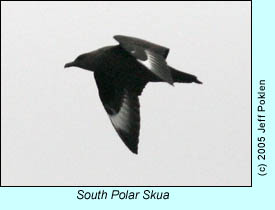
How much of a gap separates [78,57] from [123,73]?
629mm

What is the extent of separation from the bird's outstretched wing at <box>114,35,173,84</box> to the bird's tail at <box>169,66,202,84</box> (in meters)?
0.32

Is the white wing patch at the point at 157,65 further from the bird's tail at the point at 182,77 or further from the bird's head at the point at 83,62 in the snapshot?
the bird's head at the point at 83,62

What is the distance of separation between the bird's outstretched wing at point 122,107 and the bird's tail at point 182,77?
0.44m

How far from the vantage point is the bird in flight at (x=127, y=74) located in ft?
33.2

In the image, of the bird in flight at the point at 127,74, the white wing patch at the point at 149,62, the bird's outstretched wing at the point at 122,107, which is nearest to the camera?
the white wing patch at the point at 149,62

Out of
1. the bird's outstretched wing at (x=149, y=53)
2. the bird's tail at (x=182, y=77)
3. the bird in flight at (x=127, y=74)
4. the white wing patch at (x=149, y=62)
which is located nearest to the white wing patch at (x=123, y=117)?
the bird in flight at (x=127, y=74)

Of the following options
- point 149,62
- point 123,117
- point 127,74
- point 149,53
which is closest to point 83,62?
point 127,74

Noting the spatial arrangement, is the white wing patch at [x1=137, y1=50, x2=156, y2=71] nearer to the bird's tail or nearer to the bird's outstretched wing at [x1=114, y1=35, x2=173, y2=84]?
the bird's outstretched wing at [x1=114, y1=35, x2=173, y2=84]

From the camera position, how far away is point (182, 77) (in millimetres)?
10555

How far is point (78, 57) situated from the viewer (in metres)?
10.9

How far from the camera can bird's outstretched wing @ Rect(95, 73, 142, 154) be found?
10.7 metres

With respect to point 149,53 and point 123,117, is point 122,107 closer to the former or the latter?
point 123,117
